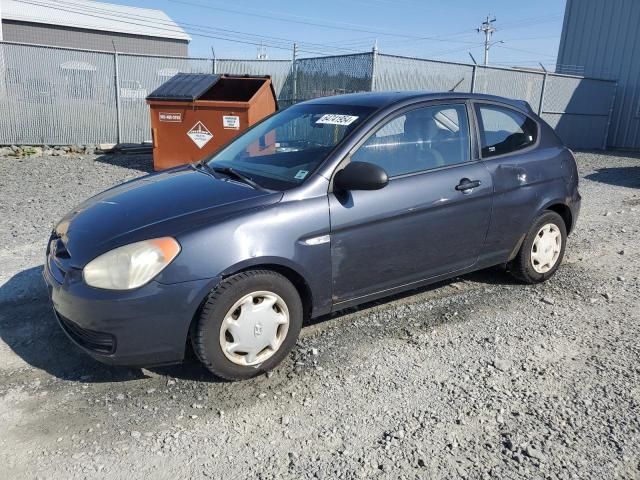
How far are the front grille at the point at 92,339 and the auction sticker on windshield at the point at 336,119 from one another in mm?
1986

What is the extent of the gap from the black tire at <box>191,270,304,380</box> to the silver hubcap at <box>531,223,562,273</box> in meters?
2.40

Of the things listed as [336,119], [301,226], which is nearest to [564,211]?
[336,119]

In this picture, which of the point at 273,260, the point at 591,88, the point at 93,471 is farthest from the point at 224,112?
the point at 591,88

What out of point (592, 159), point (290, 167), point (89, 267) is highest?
point (290, 167)

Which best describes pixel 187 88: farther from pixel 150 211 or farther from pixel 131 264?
pixel 131 264

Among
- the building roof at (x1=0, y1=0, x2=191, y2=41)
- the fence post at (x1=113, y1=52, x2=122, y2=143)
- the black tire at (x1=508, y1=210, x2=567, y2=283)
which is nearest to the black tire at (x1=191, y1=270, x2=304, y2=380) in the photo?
the black tire at (x1=508, y1=210, x2=567, y2=283)

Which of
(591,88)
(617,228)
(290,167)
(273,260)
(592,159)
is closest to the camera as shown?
(273,260)

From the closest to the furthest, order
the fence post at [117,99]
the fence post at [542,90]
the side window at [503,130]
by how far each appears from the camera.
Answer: the side window at [503,130], the fence post at [117,99], the fence post at [542,90]

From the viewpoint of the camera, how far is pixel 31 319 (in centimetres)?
369

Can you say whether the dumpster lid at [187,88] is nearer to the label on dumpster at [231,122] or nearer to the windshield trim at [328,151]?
the label on dumpster at [231,122]

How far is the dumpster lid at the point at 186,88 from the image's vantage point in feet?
30.0

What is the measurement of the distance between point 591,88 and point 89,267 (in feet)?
59.1

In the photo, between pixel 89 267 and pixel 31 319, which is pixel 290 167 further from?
pixel 31 319

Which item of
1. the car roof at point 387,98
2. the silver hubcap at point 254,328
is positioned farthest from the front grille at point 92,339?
the car roof at point 387,98
